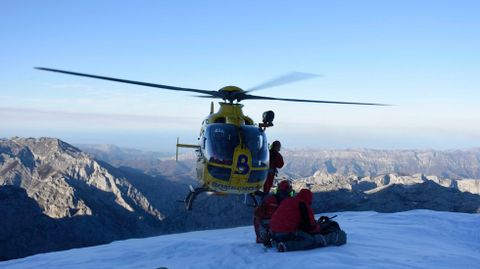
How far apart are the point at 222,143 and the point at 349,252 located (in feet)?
22.0

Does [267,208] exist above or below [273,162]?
below

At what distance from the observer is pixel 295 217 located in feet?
33.0

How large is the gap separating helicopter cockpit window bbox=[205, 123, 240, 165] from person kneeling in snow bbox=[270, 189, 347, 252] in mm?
4635

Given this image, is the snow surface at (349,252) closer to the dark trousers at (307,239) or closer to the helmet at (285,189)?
the dark trousers at (307,239)

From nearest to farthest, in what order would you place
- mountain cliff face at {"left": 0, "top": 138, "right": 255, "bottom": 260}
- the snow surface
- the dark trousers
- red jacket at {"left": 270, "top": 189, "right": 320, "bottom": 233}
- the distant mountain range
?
1. the snow surface
2. the dark trousers
3. red jacket at {"left": 270, "top": 189, "right": 320, "bottom": 233}
4. the distant mountain range
5. mountain cliff face at {"left": 0, "top": 138, "right": 255, "bottom": 260}

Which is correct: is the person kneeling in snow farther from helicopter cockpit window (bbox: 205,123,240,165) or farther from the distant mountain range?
the distant mountain range

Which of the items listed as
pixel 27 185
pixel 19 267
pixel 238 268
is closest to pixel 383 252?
pixel 238 268

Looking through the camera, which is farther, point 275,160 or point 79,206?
point 79,206

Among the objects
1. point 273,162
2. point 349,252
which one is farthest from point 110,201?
point 349,252

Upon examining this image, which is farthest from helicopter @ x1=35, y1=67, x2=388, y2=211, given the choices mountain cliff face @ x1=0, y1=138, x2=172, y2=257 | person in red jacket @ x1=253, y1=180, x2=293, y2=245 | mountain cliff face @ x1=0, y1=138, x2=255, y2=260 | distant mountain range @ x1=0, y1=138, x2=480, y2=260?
mountain cliff face @ x1=0, y1=138, x2=172, y2=257

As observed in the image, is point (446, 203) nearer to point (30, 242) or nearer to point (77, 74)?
point (77, 74)

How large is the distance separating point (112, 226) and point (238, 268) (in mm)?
116283

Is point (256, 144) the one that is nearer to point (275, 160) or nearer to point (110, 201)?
point (275, 160)

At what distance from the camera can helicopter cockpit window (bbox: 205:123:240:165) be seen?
1448 cm
